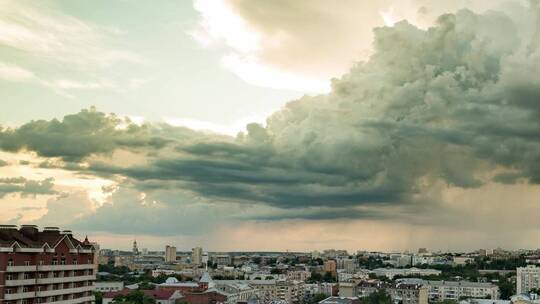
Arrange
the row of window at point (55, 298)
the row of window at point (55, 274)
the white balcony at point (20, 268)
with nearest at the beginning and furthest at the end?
the white balcony at point (20, 268), the row of window at point (55, 274), the row of window at point (55, 298)

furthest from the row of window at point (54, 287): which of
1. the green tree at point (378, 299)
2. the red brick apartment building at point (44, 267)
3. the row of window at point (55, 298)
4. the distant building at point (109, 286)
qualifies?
the distant building at point (109, 286)

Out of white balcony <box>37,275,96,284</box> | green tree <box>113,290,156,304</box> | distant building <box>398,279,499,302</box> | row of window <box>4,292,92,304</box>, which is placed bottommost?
distant building <box>398,279,499,302</box>

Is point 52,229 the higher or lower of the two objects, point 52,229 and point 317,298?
the higher

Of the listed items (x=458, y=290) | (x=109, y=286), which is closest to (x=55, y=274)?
(x=109, y=286)

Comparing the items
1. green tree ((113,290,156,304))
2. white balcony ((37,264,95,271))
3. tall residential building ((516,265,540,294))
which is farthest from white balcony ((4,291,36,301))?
tall residential building ((516,265,540,294))

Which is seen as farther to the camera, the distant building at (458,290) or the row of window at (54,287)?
the distant building at (458,290)

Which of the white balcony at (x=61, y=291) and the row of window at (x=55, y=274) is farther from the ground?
the row of window at (x=55, y=274)

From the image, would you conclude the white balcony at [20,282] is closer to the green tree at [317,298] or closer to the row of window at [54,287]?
the row of window at [54,287]

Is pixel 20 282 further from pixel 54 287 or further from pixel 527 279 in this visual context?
pixel 527 279

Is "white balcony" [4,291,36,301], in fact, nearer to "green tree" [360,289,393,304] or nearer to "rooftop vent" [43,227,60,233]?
"rooftop vent" [43,227,60,233]
